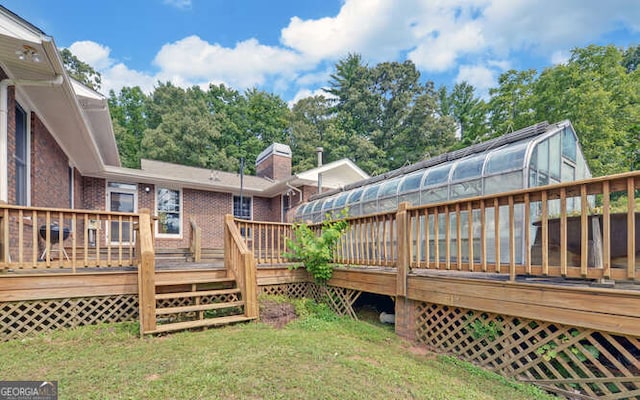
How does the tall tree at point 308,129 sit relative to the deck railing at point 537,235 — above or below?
above

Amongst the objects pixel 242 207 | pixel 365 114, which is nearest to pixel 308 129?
pixel 365 114

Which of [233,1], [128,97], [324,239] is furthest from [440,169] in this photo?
[128,97]

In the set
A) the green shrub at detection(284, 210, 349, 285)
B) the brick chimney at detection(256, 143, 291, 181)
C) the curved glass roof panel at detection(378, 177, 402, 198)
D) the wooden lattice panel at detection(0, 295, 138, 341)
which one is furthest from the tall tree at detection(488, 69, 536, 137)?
the wooden lattice panel at detection(0, 295, 138, 341)

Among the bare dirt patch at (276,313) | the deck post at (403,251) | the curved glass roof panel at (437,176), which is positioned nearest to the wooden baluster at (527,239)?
the deck post at (403,251)

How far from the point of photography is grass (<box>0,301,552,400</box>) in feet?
8.59

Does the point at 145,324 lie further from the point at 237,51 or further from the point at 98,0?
the point at 237,51

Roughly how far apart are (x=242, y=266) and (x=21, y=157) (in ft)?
13.2

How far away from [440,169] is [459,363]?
3.99 metres

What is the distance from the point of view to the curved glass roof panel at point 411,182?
22.5 ft

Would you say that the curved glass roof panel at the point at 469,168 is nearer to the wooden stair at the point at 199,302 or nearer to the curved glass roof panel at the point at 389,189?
the curved glass roof panel at the point at 389,189

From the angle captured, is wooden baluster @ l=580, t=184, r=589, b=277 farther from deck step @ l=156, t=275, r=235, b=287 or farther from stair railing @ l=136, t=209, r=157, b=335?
stair railing @ l=136, t=209, r=157, b=335

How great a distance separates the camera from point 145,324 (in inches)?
159

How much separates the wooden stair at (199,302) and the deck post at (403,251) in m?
2.33

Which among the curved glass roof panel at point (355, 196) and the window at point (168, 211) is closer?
the curved glass roof panel at point (355, 196)
